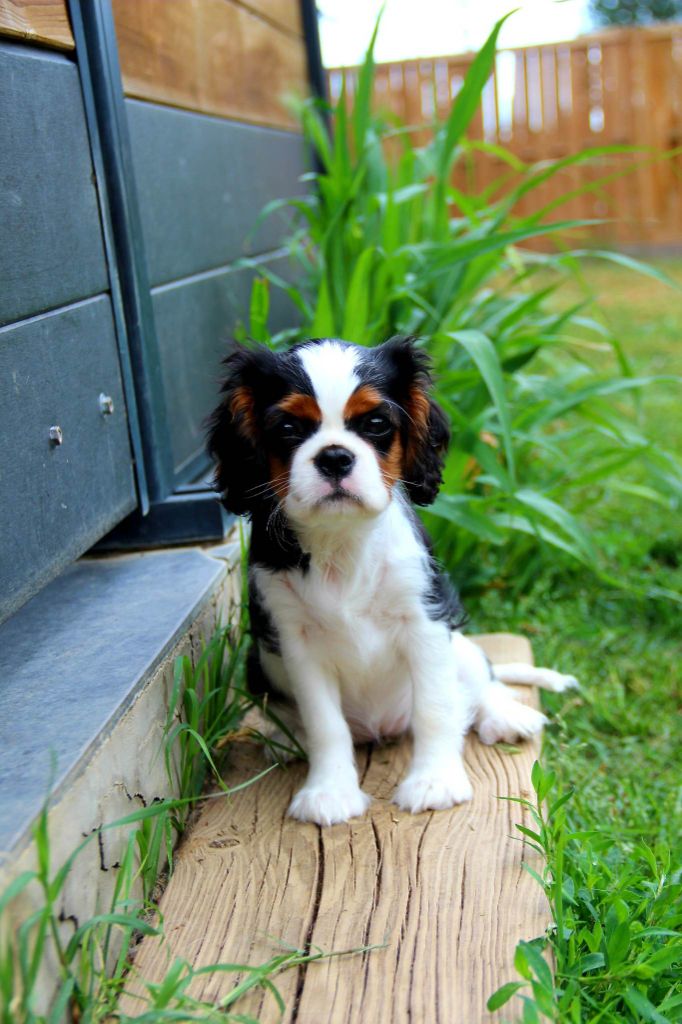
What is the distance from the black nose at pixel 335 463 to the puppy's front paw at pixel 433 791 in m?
0.78

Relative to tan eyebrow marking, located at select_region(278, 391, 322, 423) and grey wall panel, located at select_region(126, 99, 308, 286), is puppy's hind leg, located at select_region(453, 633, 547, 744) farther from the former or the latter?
grey wall panel, located at select_region(126, 99, 308, 286)

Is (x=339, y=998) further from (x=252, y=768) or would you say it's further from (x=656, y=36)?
(x=656, y=36)

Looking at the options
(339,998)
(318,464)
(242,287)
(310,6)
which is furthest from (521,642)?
(310,6)

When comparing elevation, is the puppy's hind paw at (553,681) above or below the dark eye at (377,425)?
below

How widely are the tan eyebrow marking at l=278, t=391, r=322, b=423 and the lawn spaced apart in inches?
39.4

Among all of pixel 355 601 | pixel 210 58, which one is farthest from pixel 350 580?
pixel 210 58

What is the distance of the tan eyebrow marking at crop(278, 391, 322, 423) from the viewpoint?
7.56 ft

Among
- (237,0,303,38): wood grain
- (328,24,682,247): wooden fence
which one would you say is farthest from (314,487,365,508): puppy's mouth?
(328,24,682,247): wooden fence

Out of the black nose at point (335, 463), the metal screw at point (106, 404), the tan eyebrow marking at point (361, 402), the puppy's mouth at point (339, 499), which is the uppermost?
the tan eyebrow marking at point (361, 402)

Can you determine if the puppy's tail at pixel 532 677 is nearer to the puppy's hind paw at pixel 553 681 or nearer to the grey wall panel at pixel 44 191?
the puppy's hind paw at pixel 553 681

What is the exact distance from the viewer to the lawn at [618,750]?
205 centimetres

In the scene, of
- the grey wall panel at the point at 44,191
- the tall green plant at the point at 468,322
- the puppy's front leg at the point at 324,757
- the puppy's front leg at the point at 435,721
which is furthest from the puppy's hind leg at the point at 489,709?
the grey wall panel at the point at 44,191

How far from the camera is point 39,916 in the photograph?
5.38 feet

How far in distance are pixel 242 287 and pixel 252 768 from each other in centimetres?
249
